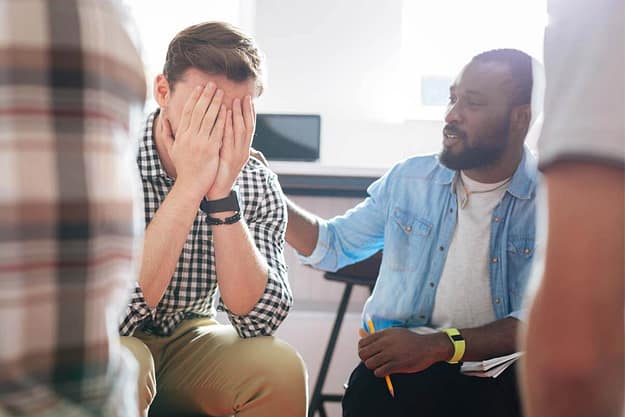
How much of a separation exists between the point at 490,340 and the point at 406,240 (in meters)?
0.33

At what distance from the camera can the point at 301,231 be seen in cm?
180

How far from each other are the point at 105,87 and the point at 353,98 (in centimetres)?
265

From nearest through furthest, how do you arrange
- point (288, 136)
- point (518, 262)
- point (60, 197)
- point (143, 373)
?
point (60, 197), point (143, 373), point (518, 262), point (288, 136)

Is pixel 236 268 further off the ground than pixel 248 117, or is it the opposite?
pixel 248 117

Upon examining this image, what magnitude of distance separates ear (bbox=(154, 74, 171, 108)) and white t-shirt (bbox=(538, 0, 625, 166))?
1.05 metres

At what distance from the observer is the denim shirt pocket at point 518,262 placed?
163 centimetres

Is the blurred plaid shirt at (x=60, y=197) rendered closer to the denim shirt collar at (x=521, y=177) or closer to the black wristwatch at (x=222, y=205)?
the black wristwatch at (x=222, y=205)

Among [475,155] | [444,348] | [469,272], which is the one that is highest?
[475,155]

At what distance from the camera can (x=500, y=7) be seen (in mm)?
3133

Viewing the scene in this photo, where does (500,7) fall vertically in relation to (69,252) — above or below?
above

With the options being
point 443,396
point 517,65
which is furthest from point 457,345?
point 517,65

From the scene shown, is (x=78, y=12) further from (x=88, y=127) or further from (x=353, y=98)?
(x=353, y=98)

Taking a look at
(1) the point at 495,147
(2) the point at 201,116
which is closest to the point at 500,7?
(1) the point at 495,147

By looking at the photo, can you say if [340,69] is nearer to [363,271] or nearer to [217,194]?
[363,271]
